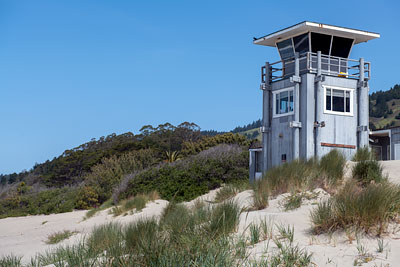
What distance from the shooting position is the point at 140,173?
2527 cm

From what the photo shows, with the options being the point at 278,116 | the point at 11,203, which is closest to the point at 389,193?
the point at 278,116

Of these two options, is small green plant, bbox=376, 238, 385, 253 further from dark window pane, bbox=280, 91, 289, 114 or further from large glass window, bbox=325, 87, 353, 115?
dark window pane, bbox=280, 91, 289, 114

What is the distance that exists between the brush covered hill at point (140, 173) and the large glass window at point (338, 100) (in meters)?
5.75

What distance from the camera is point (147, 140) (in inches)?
1639

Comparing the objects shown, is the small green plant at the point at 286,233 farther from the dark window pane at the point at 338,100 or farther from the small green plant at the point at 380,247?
the dark window pane at the point at 338,100

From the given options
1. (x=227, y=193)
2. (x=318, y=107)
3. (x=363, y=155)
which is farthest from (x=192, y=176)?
(x=363, y=155)

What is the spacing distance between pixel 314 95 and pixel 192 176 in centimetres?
739

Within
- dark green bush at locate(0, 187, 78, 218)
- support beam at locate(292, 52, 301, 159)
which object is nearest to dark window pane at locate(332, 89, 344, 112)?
support beam at locate(292, 52, 301, 159)

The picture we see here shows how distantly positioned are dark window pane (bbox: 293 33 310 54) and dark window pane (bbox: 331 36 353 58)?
4.20 feet

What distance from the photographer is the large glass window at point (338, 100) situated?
1936cm

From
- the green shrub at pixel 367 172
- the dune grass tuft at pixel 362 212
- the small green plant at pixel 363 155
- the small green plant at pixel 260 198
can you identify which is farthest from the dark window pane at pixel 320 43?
the dune grass tuft at pixel 362 212

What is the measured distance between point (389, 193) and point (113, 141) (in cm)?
4385

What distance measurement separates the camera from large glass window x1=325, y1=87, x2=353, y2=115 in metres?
19.4

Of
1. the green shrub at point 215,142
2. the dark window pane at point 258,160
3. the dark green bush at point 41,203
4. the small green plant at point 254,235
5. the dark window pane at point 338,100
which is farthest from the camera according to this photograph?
the green shrub at point 215,142
